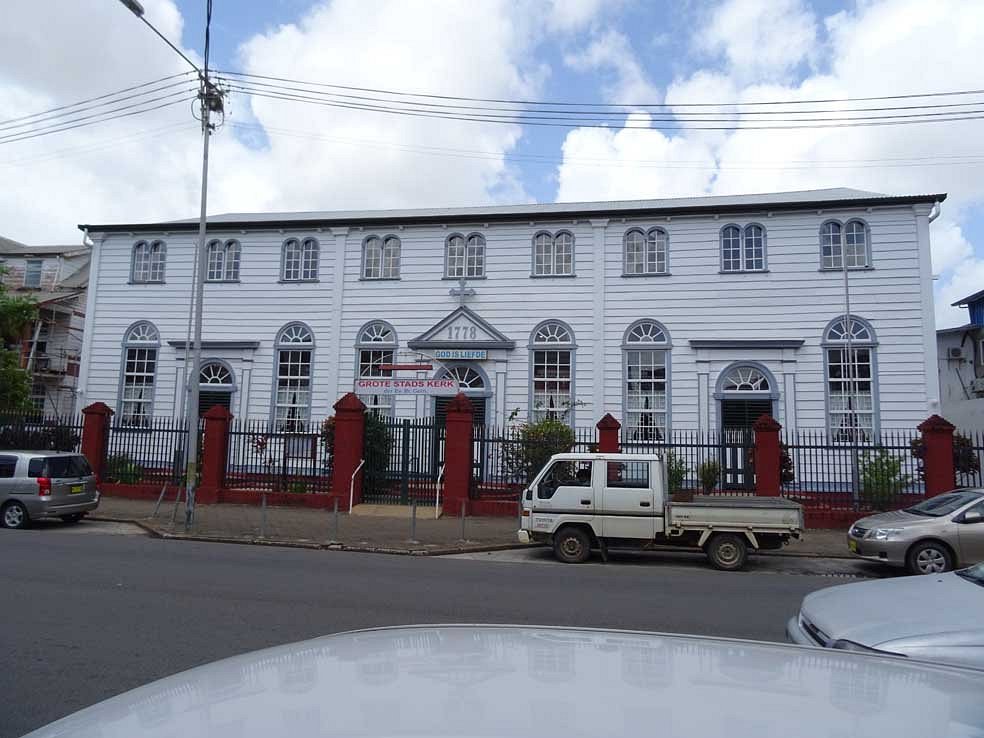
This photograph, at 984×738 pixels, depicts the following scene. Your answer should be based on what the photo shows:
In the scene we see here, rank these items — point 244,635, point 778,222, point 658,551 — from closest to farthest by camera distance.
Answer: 1. point 244,635
2. point 658,551
3. point 778,222

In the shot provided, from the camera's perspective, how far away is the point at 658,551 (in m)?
13.8

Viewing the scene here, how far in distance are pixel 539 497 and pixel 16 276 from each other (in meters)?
40.5

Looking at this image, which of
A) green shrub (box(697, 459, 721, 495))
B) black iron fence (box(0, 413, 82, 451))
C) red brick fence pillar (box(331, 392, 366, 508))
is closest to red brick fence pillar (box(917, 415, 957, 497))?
green shrub (box(697, 459, 721, 495))

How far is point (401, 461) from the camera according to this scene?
64.3 ft

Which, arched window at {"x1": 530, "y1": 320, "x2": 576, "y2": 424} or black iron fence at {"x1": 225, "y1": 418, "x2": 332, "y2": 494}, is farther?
arched window at {"x1": 530, "y1": 320, "x2": 576, "y2": 424}

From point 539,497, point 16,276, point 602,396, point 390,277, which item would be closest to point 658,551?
point 539,497

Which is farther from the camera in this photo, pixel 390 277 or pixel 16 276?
pixel 16 276

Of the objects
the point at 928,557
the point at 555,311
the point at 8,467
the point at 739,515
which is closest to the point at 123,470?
the point at 8,467

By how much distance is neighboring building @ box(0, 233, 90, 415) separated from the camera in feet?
126

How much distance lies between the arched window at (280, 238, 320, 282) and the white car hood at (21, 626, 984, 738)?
23117 mm

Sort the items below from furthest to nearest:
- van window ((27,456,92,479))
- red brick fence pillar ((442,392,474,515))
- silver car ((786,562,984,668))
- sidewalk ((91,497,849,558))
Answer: red brick fence pillar ((442,392,474,515)) < van window ((27,456,92,479)) < sidewalk ((91,497,849,558)) < silver car ((786,562,984,668))

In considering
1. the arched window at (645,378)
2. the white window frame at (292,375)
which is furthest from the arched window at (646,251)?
the white window frame at (292,375)

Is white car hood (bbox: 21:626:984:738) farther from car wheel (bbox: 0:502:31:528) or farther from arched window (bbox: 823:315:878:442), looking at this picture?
arched window (bbox: 823:315:878:442)

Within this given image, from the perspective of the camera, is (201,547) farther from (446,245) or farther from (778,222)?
(778,222)
